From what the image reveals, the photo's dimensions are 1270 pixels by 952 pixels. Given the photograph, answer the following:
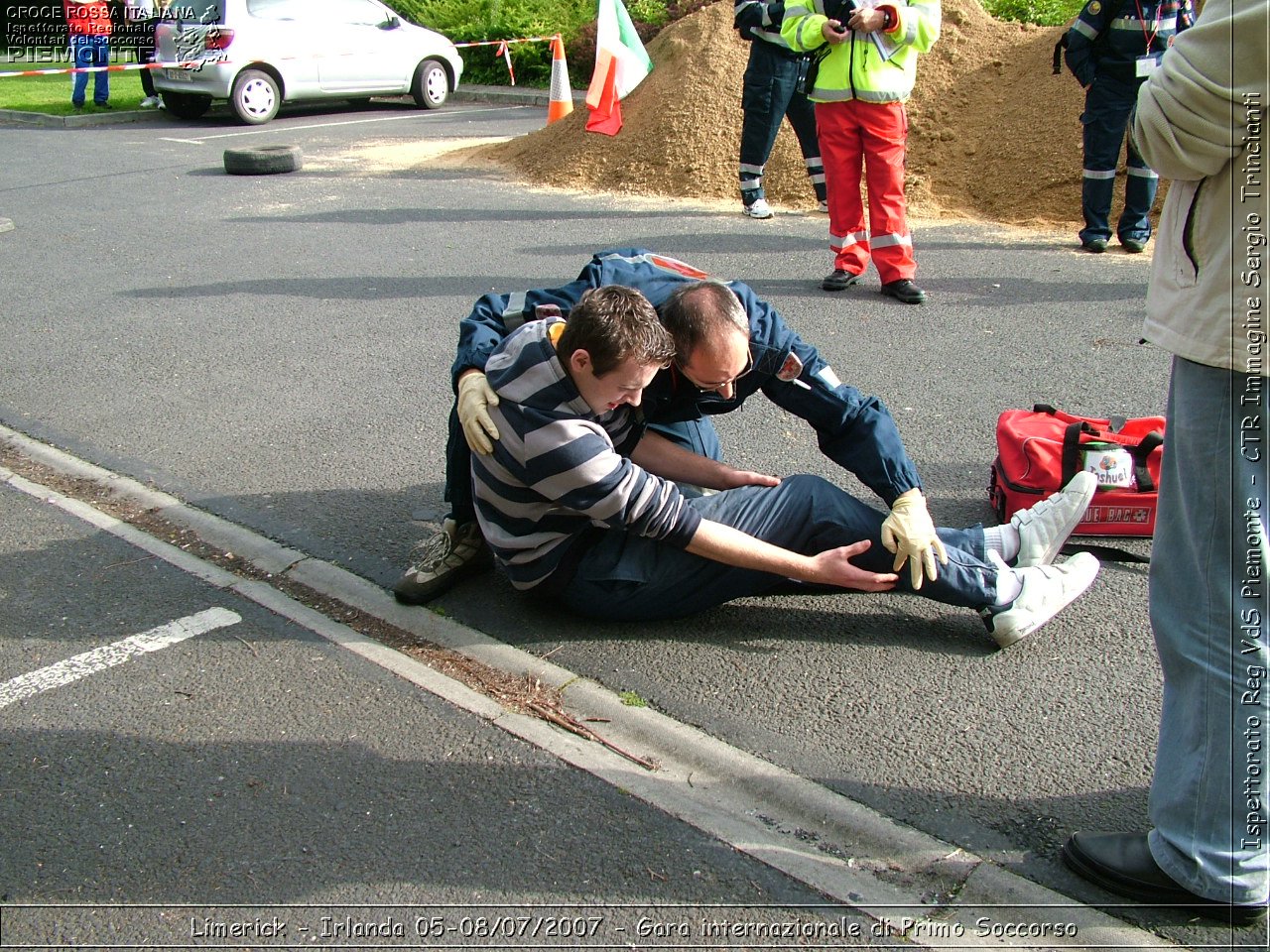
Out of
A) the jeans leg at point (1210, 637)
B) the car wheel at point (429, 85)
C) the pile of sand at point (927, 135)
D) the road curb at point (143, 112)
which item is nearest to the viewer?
the jeans leg at point (1210, 637)

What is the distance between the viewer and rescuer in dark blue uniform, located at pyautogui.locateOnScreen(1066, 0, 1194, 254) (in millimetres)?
7559

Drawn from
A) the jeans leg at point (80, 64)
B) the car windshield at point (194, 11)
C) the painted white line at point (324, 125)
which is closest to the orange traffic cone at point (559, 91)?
the painted white line at point (324, 125)

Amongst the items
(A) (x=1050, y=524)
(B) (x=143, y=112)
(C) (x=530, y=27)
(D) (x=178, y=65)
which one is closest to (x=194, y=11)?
(D) (x=178, y=65)

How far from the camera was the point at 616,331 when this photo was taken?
296 cm

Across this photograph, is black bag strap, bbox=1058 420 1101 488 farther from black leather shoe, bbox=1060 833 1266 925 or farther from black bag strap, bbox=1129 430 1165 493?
black leather shoe, bbox=1060 833 1266 925

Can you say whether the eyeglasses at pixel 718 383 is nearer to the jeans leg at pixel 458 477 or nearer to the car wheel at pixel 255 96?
the jeans leg at pixel 458 477

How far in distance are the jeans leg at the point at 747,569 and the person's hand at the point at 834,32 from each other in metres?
4.40

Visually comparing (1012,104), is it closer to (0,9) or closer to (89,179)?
(89,179)

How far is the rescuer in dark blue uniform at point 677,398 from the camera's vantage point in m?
3.40

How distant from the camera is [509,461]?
323cm

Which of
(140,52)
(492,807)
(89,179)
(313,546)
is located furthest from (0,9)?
(492,807)

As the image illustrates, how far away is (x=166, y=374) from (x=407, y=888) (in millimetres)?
4232

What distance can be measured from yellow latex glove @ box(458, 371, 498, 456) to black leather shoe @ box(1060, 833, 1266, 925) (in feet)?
5.89

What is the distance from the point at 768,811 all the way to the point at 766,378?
1.28 m
